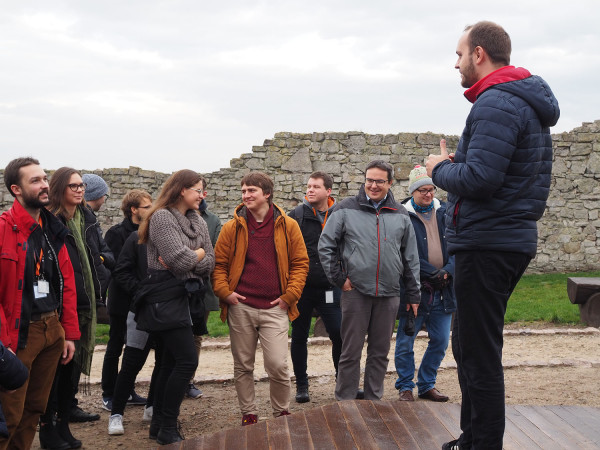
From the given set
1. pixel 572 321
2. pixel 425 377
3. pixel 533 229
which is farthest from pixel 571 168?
pixel 533 229

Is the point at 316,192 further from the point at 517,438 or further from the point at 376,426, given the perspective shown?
the point at 517,438

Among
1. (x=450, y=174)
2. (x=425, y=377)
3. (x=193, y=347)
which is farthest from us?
(x=425, y=377)

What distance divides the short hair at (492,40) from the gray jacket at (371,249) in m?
2.45

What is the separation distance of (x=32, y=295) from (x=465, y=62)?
2.73m

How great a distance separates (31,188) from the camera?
13.4ft

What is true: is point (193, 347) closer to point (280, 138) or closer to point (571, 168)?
point (280, 138)

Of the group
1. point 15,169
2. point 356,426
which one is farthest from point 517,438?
point 15,169

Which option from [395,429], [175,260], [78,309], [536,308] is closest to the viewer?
[395,429]

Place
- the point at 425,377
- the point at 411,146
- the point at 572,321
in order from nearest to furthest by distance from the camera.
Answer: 1. the point at 425,377
2. the point at 572,321
3. the point at 411,146

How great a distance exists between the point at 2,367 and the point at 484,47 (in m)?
2.61

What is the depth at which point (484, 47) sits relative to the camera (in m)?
3.09

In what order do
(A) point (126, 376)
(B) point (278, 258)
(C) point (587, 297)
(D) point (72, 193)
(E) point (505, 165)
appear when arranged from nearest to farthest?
1. (E) point (505, 165)
2. (D) point (72, 193)
3. (B) point (278, 258)
4. (A) point (126, 376)
5. (C) point (587, 297)

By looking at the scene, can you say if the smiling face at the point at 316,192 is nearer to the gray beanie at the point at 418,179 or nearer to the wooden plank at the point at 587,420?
the gray beanie at the point at 418,179

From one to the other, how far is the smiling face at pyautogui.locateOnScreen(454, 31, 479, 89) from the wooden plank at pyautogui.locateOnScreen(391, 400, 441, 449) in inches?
78.8
